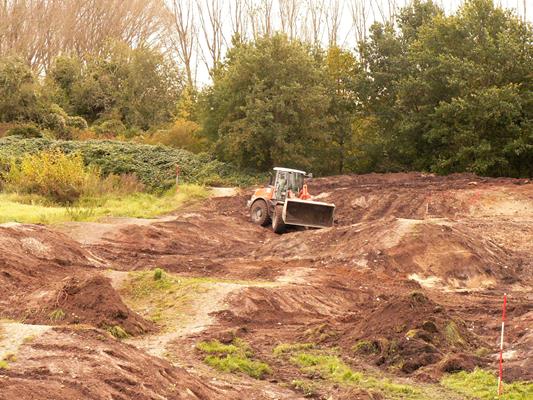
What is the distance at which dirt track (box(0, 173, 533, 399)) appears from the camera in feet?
36.7

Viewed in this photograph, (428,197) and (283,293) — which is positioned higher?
(428,197)

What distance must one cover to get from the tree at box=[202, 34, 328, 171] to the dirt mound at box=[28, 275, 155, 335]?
26945 millimetres

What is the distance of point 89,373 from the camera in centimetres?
1000

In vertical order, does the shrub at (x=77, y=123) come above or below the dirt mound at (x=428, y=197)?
above

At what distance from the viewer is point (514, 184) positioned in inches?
1389

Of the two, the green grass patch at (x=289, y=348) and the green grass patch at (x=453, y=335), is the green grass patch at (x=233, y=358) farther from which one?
the green grass patch at (x=453, y=335)

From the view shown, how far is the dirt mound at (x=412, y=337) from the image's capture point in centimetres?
1412

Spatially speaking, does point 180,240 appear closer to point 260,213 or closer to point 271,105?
point 260,213

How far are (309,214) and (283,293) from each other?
10.4 metres

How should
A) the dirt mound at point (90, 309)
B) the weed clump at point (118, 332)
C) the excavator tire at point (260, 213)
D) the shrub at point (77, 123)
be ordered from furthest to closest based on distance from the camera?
the shrub at point (77, 123)
the excavator tire at point (260, 213)
the dirt mound at point (90, 309)
the weed clump at point (118, 332)

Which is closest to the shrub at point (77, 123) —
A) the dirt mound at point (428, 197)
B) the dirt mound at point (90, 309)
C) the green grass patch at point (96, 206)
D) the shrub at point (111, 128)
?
the shrub at point (111, 128)

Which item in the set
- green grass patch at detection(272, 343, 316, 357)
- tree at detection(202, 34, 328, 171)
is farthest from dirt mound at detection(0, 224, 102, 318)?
tree at detection(202, 34, 328, 171)

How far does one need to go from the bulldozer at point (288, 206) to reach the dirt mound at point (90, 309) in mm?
12202

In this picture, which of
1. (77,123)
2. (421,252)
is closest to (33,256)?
(421,252)
